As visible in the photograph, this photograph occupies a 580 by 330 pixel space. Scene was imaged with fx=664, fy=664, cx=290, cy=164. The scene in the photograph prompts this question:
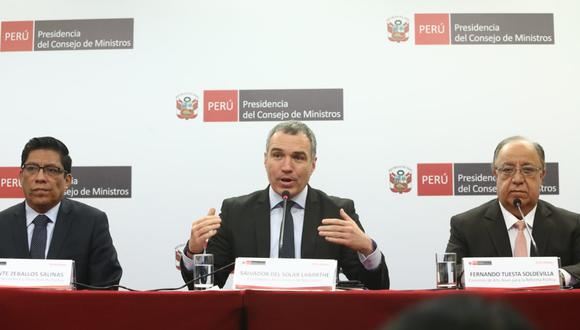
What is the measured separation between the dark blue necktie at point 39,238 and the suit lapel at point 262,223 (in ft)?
3.17

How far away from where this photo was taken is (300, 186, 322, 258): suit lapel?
2.97m

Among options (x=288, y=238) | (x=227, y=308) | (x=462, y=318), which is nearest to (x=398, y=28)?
(x=288, y=238)

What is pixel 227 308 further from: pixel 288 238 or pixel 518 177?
pixel 518 177

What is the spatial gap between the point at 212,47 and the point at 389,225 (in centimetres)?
162

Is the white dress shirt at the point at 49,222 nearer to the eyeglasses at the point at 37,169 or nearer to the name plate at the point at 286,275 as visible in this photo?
the eyeglasses at the point at 37,169

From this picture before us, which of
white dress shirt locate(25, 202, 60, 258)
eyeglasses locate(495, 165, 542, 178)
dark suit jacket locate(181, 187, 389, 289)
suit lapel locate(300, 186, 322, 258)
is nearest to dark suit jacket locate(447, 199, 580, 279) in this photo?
eyeglasses locate(495, 165, 542, 178)

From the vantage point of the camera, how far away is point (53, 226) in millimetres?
3082

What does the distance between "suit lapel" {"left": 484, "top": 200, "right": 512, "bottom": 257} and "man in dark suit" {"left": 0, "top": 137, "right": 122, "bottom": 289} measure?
1.70 meters

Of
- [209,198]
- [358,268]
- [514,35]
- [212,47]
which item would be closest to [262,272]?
[358,268]

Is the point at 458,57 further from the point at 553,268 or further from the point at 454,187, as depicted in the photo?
the point at 553,268

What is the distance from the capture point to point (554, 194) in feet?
13.6

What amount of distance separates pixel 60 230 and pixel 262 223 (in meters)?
0.93

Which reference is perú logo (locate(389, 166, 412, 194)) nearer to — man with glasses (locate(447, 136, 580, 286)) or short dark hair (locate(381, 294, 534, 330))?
man with glasses (locate(447, 136, 580, 286))

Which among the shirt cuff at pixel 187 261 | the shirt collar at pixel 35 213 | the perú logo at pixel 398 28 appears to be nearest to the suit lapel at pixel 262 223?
the shirt cuff at pixel 187 261
